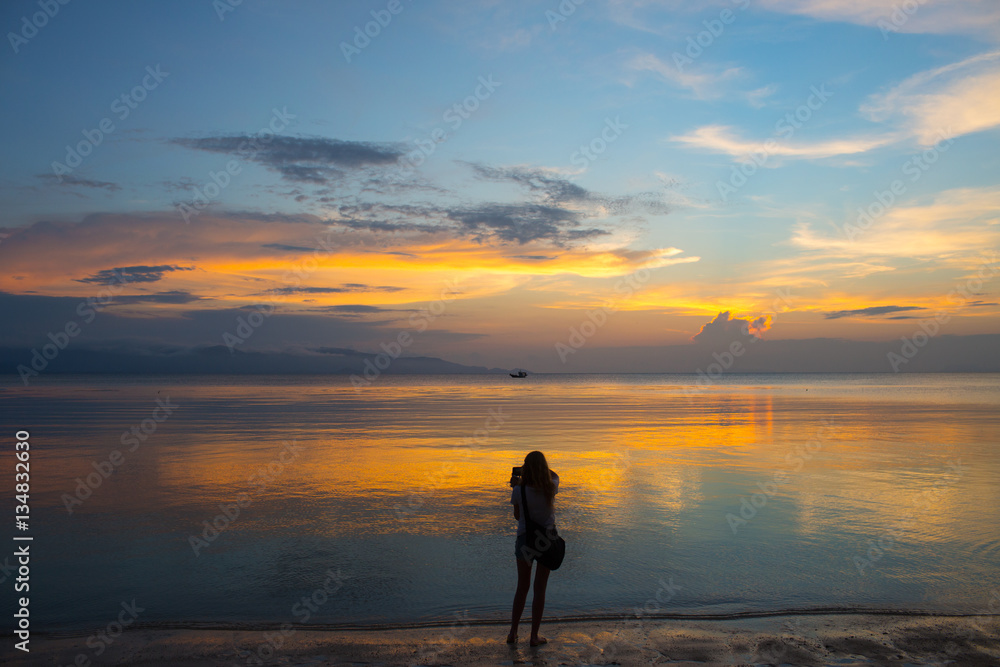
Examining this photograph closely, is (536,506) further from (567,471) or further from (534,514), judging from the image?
(567,471)

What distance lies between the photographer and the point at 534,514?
23.3ft

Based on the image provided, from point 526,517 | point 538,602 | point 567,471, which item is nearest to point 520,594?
point 538,602

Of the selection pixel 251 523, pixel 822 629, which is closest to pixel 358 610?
pixel 251 523

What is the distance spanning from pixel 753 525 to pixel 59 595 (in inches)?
480

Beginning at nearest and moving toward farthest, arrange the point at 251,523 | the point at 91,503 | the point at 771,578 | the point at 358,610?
1. the point at 358,610
2. the point at 771,578
3. the point at 251,523
4. the point at 91,503

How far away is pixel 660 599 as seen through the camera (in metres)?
8.88

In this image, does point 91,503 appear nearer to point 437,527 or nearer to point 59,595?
A: point 59,595

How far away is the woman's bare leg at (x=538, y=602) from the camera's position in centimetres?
718

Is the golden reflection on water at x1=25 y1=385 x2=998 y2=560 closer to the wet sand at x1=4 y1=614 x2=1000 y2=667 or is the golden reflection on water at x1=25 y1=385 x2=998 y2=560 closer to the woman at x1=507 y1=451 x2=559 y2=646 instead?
the wet sand at x1=4 y1=614 x2=1000 y2=667

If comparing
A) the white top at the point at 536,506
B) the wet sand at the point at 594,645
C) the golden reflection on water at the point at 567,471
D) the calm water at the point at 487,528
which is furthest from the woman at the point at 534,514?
the golden reflection on water at the point at 567,471

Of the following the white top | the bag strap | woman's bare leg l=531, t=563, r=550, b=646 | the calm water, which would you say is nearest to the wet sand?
woman's bare leg l=531, t=563, r=550, b=646

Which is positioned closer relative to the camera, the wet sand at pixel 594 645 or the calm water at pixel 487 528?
the wet sand at pixel 594 645

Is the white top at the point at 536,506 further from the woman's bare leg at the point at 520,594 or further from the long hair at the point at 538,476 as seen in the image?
the woman's bare leg at the point at 520,594

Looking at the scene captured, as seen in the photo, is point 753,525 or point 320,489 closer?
point 753,525
